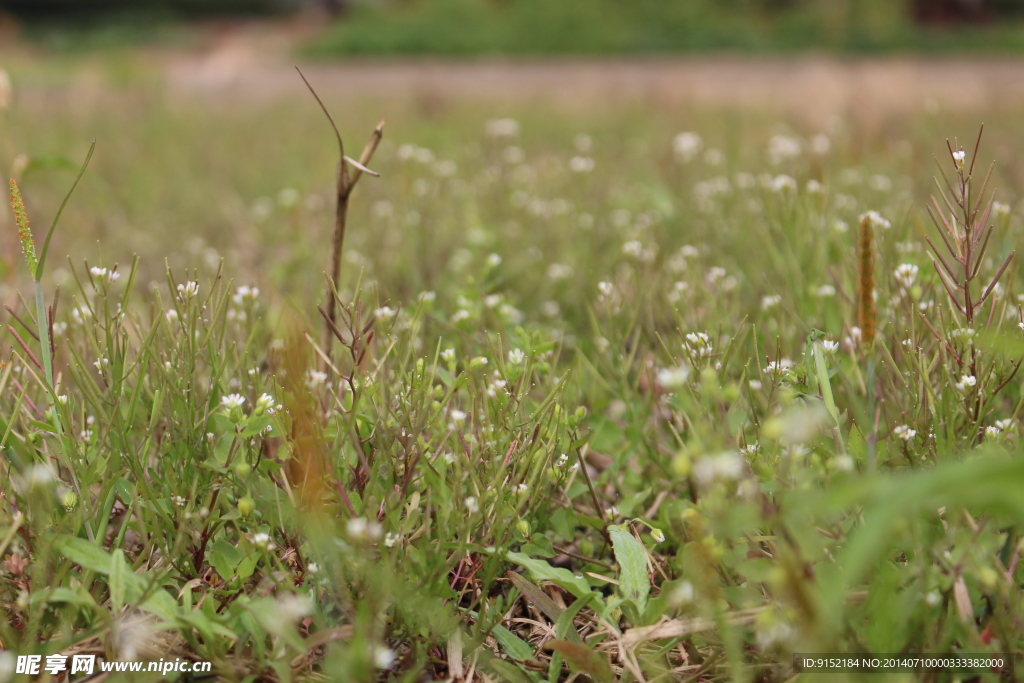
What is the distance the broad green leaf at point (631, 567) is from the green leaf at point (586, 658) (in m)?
0.13

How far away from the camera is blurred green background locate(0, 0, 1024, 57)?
55.3ft

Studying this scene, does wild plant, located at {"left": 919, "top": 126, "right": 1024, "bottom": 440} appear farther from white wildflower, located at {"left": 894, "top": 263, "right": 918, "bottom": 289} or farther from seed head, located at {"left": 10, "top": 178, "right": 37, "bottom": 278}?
seed head, located at {"left": 10, "top": 178, "right": 37, "bottom": 278}

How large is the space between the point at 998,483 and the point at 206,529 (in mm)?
1282

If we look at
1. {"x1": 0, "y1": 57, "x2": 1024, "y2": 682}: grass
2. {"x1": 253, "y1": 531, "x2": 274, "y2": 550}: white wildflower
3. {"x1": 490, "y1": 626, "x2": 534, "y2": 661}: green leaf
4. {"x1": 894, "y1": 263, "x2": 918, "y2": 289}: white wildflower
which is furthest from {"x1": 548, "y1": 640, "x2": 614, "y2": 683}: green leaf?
{"x1": 894, "y1": 263, "x2": 918, "y2": 289}: white wildflower

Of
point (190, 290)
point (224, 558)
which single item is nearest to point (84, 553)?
point (224, 558)

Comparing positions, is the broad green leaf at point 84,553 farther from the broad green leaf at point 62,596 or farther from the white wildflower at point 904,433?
the white wildflower at point 904,433

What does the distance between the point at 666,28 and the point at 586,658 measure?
1878cm

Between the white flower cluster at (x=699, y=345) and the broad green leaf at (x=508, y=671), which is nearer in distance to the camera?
the broad green leaf at (x=508, y=671)

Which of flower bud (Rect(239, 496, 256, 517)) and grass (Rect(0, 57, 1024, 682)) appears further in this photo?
flower bud (Rect(239, 496, 256, 517))

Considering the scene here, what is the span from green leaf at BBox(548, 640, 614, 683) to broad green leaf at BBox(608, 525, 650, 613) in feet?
0.42

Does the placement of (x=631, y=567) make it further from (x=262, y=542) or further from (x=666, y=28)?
(x=666, y=28)

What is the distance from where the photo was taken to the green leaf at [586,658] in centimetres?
129

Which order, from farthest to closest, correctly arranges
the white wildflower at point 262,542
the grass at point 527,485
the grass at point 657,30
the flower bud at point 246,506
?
the grass at point 657,30 → the flower bud at point 246,506 → the white wildflower at point 262,542 → the grass at point 527,485

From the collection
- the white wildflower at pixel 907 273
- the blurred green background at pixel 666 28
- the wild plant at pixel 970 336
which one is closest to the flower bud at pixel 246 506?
the wild plant at pixel 970 336
